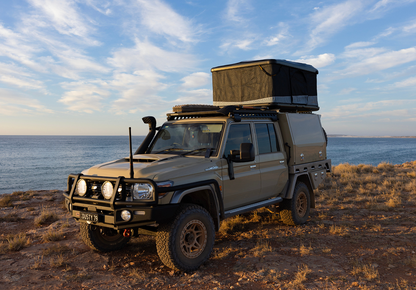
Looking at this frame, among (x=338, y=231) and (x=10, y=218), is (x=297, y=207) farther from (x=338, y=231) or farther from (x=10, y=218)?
(x=10, y=218)

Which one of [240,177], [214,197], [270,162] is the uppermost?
[270,162]

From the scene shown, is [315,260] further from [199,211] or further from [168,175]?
[168,175]

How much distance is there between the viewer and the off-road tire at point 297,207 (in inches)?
259

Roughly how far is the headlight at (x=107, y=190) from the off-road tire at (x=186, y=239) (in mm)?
805

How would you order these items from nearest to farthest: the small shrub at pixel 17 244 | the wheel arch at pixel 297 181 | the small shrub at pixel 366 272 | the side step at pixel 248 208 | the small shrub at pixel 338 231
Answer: the small shrub at pixel 366 272
the side step at pixel 248 208
the small shrub at pixel 17 244
the small shrub at pixel 338 231
the wheel arch at pixel 297 181

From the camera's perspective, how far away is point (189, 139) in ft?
17.4

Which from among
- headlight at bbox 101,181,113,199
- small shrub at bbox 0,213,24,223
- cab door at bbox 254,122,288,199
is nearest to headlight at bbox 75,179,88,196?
headlight at bbox 101,181,113,199

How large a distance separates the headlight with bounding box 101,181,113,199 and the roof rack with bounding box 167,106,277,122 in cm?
210

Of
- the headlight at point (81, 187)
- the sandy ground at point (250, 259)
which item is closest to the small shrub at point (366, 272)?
the sandy ground at point (250, 259)

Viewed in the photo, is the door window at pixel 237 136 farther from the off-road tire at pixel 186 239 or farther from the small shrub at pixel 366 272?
the small shrub at pixel 366 272

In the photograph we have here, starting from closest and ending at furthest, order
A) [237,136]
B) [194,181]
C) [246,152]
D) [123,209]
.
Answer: [123,209] < [194,181] < [246,152] < [237,136]

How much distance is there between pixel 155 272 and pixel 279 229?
3210 millimetres

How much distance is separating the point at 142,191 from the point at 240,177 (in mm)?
1822

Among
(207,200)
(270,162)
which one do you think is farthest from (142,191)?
(270,162)
